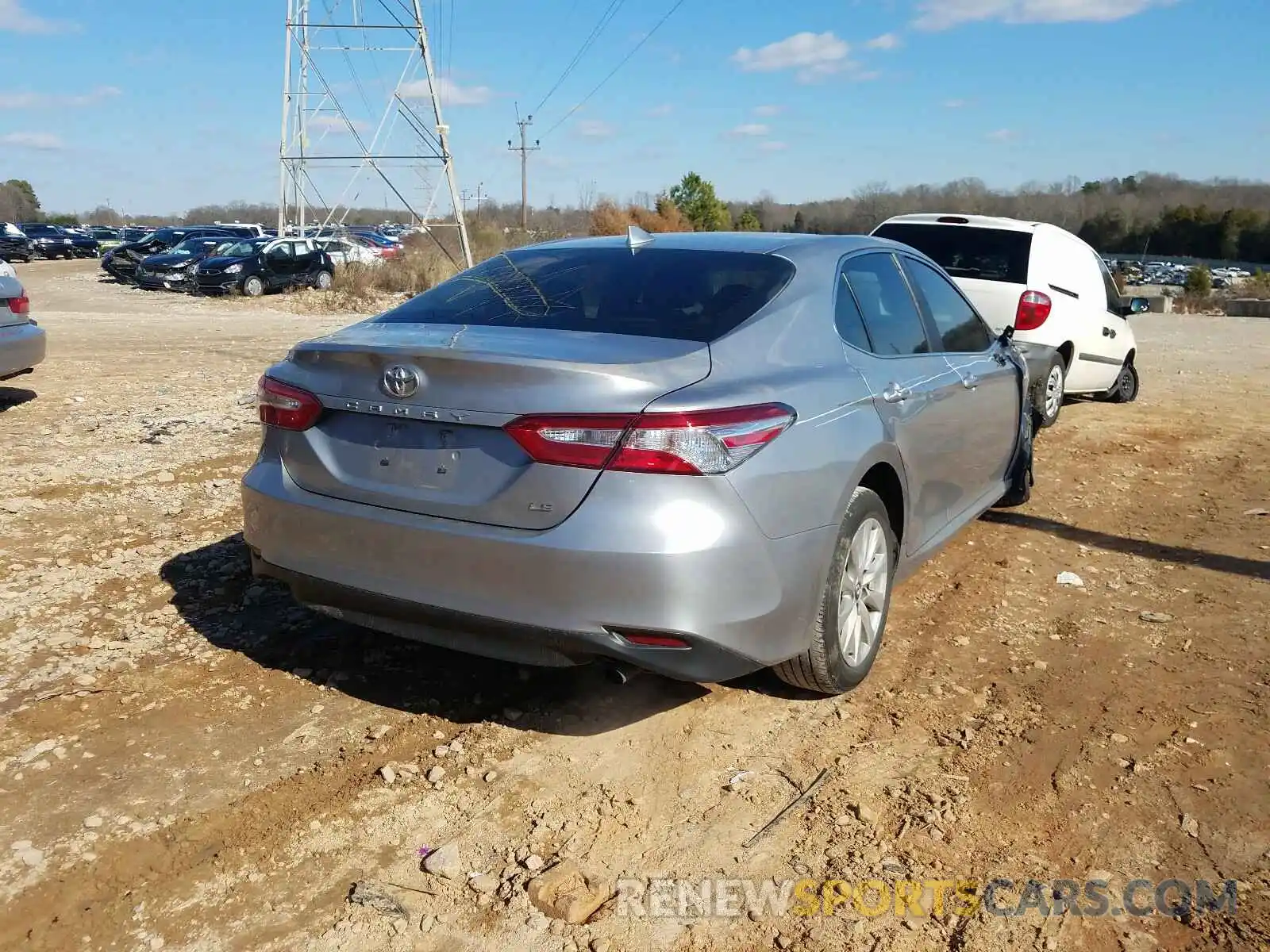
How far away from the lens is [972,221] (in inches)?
364

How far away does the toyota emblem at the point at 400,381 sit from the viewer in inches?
122

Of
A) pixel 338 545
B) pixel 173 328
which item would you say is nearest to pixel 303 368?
pixel 338 545

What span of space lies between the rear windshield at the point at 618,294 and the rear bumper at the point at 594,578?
0.70 m

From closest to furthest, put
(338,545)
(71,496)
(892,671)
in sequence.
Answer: (338,545), (892,671), (71,496)

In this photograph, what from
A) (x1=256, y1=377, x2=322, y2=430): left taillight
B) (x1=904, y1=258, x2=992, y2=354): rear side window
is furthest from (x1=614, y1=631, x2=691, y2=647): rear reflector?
(x1=904, y1=258, x2=992, y2=354): rear side window

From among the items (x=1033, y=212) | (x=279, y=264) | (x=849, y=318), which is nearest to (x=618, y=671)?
(x=849, y=318)

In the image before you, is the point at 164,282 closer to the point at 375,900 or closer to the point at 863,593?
the point at 863,593

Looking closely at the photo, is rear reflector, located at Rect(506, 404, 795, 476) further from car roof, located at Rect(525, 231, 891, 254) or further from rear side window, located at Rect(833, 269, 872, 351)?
car roof, located at Rect(525, 231, 891, 254)

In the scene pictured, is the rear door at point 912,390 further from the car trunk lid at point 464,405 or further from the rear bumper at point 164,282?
the rear bumper at point 164,282

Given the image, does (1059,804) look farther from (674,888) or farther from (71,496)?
(71,496)

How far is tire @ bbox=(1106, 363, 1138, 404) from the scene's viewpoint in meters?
10.7

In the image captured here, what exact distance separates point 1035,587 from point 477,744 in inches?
118

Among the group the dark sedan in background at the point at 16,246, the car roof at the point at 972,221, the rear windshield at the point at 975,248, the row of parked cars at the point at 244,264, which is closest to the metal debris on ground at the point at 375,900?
the rear windshield at the point at 975,248

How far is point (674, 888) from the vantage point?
2.66 meters
